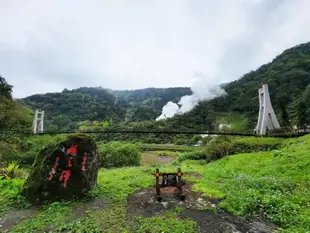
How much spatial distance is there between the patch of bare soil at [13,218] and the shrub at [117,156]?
1062cm

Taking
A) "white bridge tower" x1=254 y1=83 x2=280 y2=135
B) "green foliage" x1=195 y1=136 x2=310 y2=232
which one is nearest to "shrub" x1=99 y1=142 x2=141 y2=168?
"green foliage" x1=195 y1=136 x2=310 y2=232

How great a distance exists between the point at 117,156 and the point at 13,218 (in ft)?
36.3

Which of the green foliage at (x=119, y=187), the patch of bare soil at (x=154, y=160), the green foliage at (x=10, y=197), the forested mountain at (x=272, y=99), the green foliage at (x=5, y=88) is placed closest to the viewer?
the green foliage at (x=10, y=197)

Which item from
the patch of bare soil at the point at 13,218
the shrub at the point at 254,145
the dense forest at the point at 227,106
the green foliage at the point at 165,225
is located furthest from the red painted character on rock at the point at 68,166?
the dense forest at the point at 227,106

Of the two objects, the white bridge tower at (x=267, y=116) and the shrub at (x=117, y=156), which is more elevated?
the white bridge tower at (x=267, y=116)

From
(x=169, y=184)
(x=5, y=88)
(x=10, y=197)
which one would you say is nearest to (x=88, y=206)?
(x=169, y=184)

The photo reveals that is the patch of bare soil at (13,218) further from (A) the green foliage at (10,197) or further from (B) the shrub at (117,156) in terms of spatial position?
(B) the shrub at (117,156)

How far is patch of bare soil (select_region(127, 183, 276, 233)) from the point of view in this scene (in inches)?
170

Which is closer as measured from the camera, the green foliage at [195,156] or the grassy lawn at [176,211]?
the grassy lawn at [176,211]

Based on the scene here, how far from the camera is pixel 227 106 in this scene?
54688 mm

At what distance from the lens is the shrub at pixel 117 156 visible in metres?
16.1

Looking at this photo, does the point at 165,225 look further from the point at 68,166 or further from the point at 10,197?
the point at 10,197

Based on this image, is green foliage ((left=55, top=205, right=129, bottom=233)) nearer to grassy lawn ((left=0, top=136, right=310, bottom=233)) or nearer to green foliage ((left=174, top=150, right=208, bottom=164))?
grassy lawn ((left=0, top=136, right=310, bottom=233))

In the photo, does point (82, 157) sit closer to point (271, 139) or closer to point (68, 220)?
point (68, 220)
